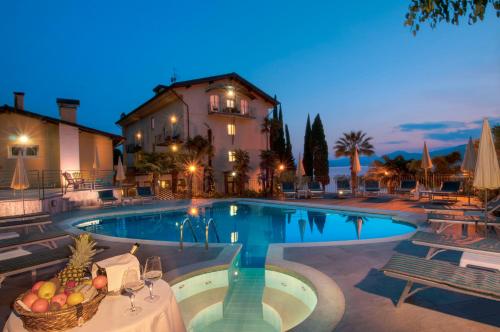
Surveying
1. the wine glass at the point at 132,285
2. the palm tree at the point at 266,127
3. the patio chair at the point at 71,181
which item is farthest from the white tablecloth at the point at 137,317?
the palm tree at the point at 266,127

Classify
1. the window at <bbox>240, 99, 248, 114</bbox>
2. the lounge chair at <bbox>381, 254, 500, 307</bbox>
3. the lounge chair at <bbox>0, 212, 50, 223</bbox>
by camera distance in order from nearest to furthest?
the lounge chair at <bbox>381, 254, 500, 307</bbox> < the lounge chair at <bbox>0, 212, 50, 223</bbox> < the window at <bbox>240, 99, 248, 114</bbox>

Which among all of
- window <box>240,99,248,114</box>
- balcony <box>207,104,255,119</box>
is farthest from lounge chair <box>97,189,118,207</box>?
window <box>240,99,248,114</box>

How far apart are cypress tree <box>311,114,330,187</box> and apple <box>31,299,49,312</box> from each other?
30.4m

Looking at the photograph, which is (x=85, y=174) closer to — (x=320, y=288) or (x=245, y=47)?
(x=320, y=288)

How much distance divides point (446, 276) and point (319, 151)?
28704mm

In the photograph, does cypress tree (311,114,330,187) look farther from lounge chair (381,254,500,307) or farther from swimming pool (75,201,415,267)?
lounge chair (381,254,500,307)

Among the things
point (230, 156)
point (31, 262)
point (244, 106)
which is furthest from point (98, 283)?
point (244, 106)

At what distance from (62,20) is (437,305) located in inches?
3804

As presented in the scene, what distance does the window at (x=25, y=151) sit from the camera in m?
17.5

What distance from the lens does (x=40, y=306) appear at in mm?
1867

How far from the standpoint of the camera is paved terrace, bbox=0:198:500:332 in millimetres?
3391

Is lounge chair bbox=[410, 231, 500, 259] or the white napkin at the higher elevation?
the white napkin

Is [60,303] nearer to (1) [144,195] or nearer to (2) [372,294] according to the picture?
(2) [372,294]

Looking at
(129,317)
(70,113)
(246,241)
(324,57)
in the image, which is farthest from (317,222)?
(324,57)
